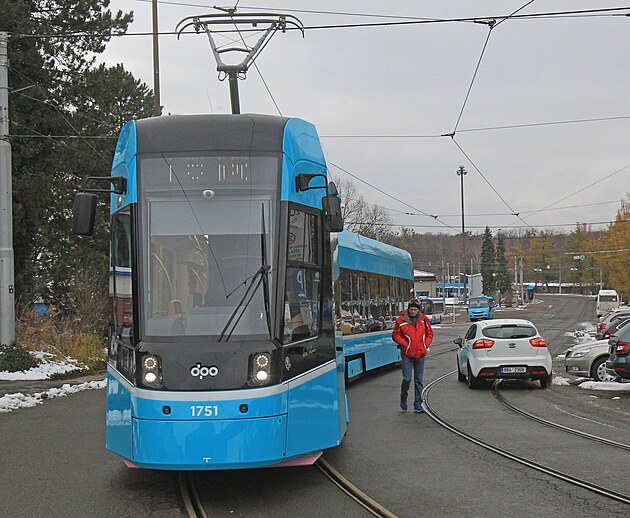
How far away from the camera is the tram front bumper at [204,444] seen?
698cm

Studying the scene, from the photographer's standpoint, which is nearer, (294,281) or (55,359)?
(294,281)

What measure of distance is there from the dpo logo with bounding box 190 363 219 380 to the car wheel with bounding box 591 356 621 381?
14183 millimetres

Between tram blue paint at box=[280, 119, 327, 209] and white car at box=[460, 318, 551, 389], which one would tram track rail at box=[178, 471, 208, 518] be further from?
white car at box=[460, 318, 551, 389]

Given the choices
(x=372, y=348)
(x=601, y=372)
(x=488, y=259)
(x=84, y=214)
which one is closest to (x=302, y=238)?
(x=84, y=214)

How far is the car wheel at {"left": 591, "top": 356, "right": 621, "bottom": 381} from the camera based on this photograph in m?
19.1

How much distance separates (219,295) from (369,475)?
2.62 metres

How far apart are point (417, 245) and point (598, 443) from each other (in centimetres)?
9344

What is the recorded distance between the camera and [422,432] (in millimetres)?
11508

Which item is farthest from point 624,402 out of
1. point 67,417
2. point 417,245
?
point 417,245

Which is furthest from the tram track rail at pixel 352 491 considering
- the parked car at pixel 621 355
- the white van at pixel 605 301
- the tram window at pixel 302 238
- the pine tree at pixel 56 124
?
the white van at pixel 605 301

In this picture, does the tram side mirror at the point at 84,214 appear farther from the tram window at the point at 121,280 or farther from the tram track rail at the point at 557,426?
the tram track rail at the point at 557,426

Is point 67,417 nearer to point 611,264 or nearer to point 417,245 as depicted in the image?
point 611,264

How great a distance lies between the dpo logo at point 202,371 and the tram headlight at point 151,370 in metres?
0.30

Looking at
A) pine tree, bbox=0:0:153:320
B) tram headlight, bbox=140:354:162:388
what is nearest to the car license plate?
tram headlight, bbox=140:354:162:388
